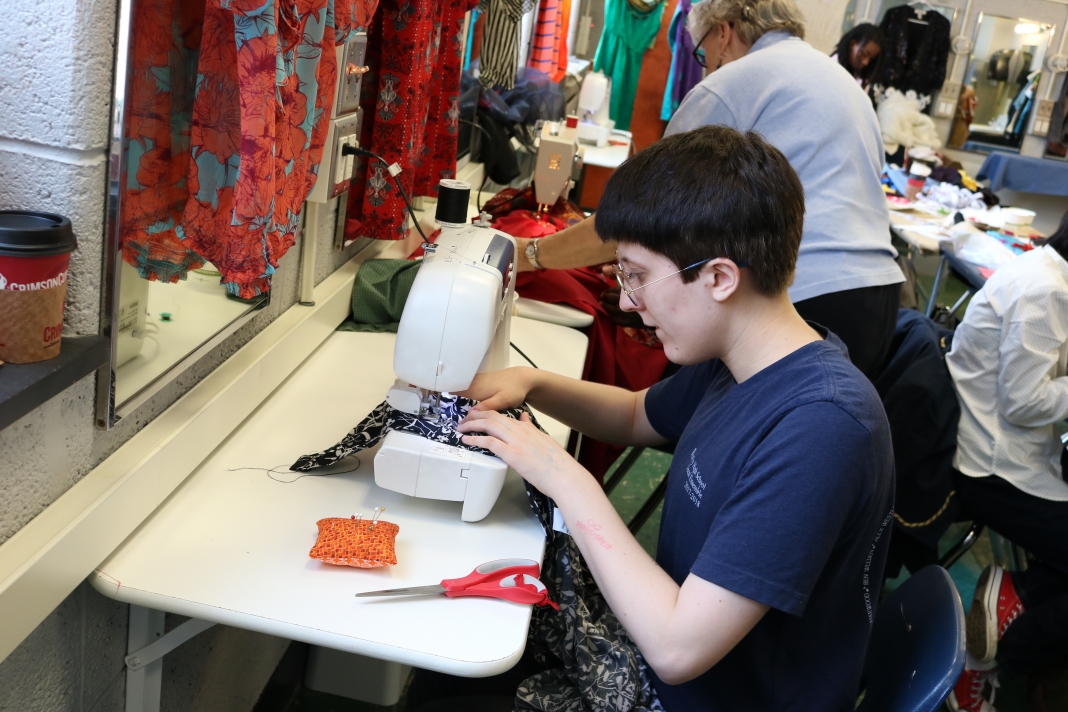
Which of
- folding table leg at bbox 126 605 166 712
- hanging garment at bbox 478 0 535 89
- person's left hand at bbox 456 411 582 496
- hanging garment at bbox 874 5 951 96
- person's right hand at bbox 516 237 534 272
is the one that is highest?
hanging garment at bbox 874 5 951 96

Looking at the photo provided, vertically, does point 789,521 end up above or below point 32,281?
below

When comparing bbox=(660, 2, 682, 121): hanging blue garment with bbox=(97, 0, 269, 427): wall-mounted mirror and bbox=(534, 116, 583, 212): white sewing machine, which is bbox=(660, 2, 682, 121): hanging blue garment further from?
bbox=(97, 0, 269, 427): wall-mounted mirror

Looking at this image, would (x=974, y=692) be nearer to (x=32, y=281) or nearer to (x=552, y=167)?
(x=552, y=167)

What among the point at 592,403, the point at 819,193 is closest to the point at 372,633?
the point at 592,403

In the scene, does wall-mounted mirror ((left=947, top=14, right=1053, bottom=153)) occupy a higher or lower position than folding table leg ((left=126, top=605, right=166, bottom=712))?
higher

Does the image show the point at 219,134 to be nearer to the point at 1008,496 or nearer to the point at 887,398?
the point at 887,398

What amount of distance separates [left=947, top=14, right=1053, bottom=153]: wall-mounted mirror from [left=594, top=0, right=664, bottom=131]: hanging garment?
312 cm

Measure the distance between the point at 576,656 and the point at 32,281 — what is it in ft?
2.57

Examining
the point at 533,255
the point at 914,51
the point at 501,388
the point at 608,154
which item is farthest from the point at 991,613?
the point at 914,51

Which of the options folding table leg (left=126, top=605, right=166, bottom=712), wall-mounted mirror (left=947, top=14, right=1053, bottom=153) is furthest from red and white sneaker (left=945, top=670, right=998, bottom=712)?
wall-mounted mirror (left=947, top=14, right=1053, bottom=153)

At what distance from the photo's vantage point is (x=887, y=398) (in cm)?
236

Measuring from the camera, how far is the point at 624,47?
6.27m

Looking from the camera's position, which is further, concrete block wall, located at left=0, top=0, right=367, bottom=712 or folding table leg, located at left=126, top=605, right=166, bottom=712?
folding table leg, located at left=126, top=605, right=166, bottom=712

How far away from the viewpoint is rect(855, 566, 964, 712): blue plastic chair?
107cm
